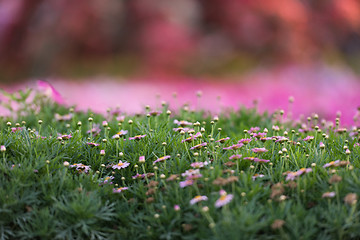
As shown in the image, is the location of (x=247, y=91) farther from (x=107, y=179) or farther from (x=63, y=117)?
(x=107, y=179)

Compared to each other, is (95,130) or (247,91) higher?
(247,91)

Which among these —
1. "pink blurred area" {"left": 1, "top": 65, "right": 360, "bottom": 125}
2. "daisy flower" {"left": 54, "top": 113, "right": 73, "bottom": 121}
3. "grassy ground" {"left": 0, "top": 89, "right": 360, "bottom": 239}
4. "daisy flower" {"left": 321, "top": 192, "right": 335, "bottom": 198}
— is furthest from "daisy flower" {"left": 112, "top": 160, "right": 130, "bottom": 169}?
"pink blurred area" {"left": 1, "top": 65, "right": 360, "bottom": 125}

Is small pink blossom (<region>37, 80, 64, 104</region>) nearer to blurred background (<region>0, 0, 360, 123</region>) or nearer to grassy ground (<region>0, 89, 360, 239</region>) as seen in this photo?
blurred background (<region>0, 0, 360, 123</region>)

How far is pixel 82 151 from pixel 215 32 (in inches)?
115

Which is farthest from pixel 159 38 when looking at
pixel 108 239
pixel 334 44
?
pixel 108 239

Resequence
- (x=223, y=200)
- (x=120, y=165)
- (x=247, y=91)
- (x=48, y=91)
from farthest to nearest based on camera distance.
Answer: (x=247, y=91) → (x=48, y=91) → (x=120, y=165) → (x=223, y=200)

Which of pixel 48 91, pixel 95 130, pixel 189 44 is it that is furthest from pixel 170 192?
pixel 189 44

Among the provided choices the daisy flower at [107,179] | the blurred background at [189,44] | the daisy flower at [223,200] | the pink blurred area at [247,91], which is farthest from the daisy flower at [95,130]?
the blurred background at [189,44]

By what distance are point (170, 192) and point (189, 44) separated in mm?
2550

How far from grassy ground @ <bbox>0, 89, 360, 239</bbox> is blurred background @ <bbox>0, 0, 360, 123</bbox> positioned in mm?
1910

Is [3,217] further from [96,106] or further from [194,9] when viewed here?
[194,9]

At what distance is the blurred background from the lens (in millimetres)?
4090

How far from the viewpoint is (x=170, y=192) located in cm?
190

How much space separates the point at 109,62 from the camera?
217 inches
